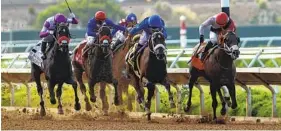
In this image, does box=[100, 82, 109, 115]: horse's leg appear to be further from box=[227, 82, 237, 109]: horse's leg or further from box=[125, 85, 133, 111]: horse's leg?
box=[227, 82, 237, 109]: horse's leg

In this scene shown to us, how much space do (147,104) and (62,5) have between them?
27321mm

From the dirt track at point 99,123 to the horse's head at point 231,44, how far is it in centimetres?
82

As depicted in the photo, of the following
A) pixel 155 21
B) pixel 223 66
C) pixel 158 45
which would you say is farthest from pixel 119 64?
pixel 223 66

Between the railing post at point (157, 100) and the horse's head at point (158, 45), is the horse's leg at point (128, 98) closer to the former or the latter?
the railing post at point (157, 100)

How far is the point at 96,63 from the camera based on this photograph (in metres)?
15.2

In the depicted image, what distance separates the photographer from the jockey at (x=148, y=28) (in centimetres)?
1423

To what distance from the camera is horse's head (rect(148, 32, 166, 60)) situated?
546 inches

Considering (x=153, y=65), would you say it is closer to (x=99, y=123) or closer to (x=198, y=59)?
(x=198, y=59)

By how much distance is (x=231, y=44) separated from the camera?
530 inches

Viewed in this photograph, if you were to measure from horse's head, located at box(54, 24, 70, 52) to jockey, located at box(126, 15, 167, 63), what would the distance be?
917 millimetres

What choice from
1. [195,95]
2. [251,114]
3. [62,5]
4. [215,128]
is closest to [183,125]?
[215,128]

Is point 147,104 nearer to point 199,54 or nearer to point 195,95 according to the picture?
point 199,54

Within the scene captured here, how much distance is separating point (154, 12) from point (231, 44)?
3077cm

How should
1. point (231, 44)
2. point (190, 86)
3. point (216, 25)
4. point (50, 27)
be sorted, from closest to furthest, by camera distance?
point (231, 44) → point (216, 25) → point (190, 86) → point (50, 27)
